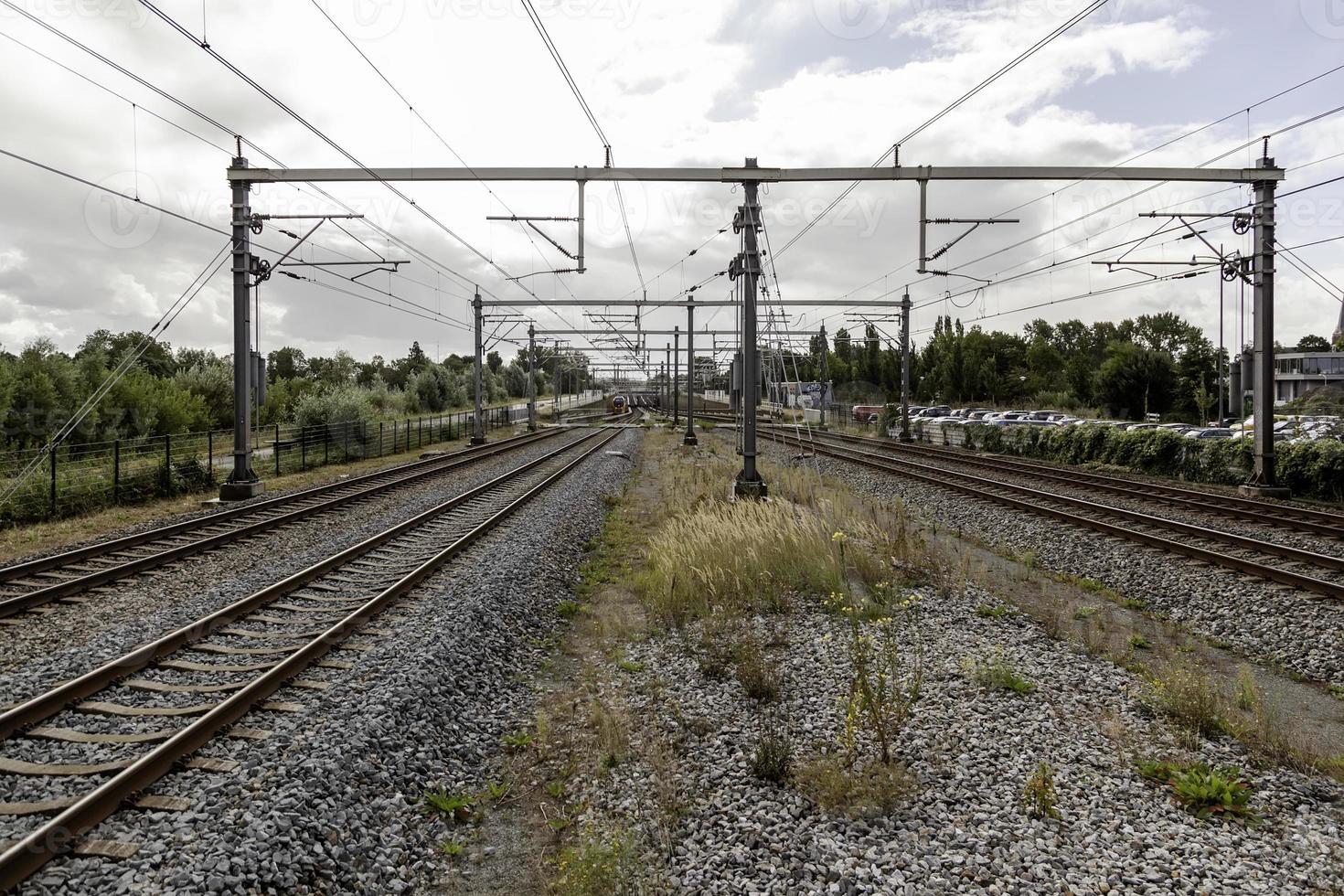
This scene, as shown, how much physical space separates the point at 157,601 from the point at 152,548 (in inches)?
146

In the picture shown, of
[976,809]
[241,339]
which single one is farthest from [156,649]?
[241,339]

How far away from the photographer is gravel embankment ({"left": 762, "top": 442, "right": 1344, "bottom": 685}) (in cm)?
837

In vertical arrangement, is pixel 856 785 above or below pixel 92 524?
below

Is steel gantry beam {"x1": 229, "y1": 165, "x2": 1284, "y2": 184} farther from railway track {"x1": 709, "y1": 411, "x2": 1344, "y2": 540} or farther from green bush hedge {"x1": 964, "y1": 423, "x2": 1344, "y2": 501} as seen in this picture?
green bush hedge {"x1": 964, "y1": 423, "x2": 1344, "y2": 501}

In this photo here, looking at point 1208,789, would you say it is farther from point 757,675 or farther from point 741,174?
point 741,174

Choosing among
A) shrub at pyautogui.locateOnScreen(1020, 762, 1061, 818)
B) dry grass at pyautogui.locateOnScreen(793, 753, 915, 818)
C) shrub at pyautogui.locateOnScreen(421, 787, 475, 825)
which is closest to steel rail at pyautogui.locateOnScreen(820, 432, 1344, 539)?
shrub at pyautogui.locateOnScreen(1020, 762, 1061, 818)

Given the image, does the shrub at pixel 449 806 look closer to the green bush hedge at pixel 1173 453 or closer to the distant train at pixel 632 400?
the green bush hedge at pixel 1173 453

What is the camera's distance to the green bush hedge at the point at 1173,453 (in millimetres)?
18375

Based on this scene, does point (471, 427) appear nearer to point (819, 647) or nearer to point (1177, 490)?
point (1177, 490)

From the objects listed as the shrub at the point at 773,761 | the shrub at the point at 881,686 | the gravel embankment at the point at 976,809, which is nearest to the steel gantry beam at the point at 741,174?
the shrub at the point at 881,686

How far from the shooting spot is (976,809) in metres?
4.73

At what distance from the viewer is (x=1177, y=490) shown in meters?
19.4

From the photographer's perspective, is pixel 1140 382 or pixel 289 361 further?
pixel 289 361

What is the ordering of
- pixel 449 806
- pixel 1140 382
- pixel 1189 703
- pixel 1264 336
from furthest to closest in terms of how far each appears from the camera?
pixel 1140 382, pixel 1264 336, pixel 1189 703, pixel 449 806
